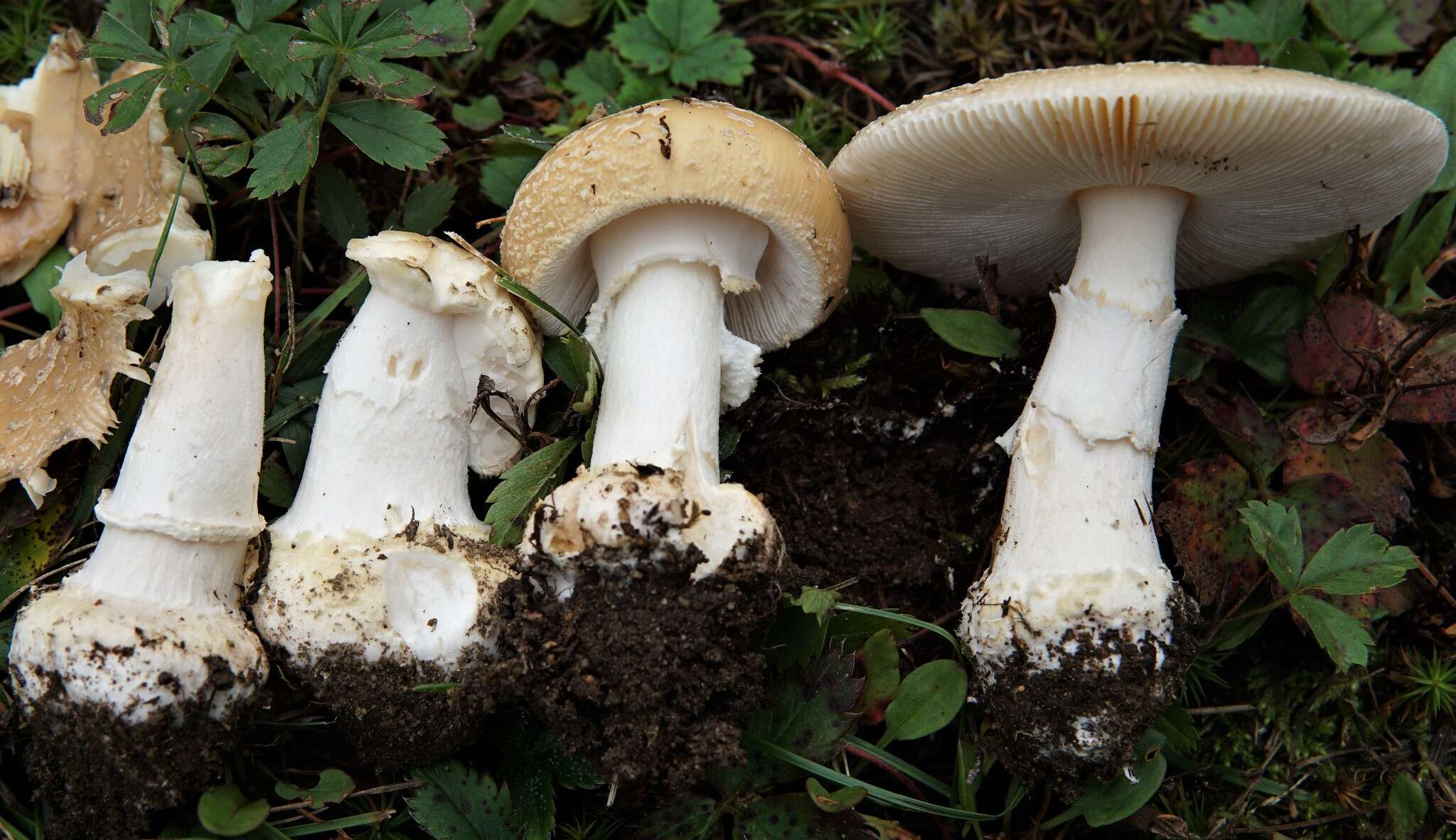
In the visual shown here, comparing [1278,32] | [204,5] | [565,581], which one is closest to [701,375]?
[565,581]

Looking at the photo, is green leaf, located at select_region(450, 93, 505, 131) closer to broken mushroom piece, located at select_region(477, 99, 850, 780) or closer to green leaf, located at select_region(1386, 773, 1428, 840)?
broken mushroom piece, located at select_region(477, 99, 850, 780)

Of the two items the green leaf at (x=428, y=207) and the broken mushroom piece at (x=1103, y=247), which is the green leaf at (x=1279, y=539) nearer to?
the broken mushroom piece at (x=1103, y=247)

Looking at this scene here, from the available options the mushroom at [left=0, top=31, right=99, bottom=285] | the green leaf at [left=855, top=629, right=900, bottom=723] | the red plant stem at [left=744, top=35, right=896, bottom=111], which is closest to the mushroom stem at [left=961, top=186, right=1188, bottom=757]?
the green leaf at [left=855, top=629, right=900, bottom=723]

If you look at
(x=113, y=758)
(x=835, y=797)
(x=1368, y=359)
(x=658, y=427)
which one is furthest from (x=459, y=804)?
(x=1368, y=359)

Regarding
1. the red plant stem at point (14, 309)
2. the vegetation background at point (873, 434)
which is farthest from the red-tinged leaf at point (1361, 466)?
the red plant stem at point (14, 309)

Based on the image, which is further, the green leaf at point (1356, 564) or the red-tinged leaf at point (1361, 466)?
the red-tinged leaf at point (1361, 466)

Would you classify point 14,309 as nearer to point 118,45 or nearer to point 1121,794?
point 118,45
